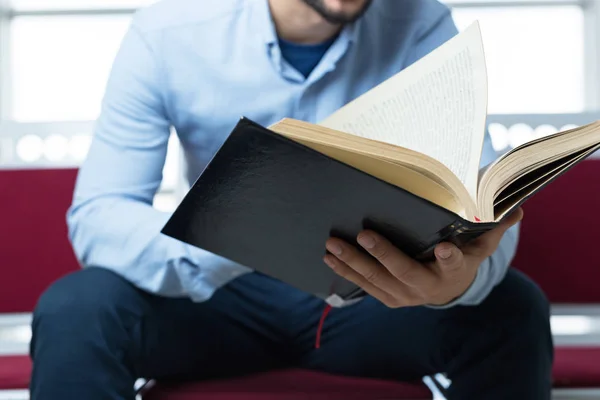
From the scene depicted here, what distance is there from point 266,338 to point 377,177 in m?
0.51

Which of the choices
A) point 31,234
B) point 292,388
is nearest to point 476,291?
point 292,388

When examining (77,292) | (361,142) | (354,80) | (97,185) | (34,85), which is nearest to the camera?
(361,142)

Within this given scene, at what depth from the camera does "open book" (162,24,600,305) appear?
0.62 m

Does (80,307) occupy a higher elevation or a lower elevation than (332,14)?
lower

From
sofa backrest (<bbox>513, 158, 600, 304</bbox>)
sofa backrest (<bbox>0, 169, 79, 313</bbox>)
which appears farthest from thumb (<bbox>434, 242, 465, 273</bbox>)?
sofa backrest (<bbox>0, 169, 79, 313</bbox>)

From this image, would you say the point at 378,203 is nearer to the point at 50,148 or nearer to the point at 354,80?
the point at 354,80

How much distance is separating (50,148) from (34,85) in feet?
4.82

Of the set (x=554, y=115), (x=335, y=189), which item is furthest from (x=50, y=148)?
(x=335, y=189)

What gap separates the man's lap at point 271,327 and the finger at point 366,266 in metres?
0.18

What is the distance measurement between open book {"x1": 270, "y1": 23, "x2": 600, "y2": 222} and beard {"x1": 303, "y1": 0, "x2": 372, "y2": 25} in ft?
0.67

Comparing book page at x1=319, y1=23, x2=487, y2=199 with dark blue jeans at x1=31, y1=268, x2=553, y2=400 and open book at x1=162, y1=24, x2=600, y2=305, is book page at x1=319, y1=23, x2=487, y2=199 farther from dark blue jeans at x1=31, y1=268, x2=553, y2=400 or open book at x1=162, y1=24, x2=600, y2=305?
dark blue jeans at x1=31, y1=268, x2=553, y2=400

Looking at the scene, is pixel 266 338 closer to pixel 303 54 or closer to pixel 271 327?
pixel 271 327

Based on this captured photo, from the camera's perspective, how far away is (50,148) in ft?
5.65

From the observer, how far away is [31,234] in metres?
1.55
